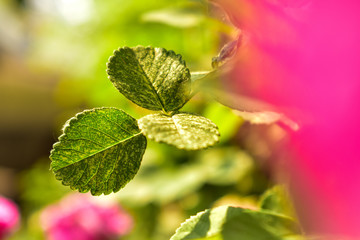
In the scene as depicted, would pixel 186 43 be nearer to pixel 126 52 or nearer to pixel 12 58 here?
pixel 126 52

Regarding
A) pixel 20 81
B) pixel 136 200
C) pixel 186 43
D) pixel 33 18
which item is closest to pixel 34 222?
pixel 136 200

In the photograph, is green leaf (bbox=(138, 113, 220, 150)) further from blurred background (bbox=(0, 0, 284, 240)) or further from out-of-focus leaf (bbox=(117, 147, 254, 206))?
out-of-focus leaf (bbox=(117, 147, 254, 206))

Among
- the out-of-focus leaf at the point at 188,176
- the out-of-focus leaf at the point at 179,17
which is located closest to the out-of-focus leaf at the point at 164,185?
the out-of-focus leaf at the point at 188,176

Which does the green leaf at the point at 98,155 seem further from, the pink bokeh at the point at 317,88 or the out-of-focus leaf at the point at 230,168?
the out-of-focus leaf at the point at 230,168

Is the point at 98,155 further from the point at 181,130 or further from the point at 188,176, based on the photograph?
the point at 188,176

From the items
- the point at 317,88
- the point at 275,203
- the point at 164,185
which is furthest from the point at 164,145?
the point at 317,88

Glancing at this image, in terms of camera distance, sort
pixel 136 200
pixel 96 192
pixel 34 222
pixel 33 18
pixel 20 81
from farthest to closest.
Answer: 1. pixel 20 81
2. pixel 33 18
3. pixel 34 222
4. pixel 136 200
5. pixel 96 192
